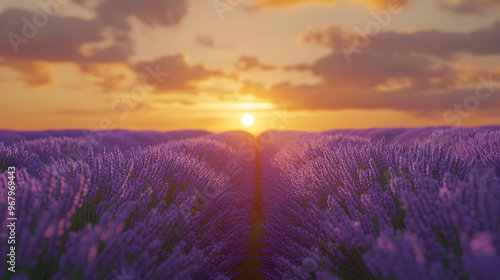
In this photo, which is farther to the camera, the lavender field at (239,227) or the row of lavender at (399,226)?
the lavender field at (239,227)

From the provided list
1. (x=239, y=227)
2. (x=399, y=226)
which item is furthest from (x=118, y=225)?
(x=239, y=227)

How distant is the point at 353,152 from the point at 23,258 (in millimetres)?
2883

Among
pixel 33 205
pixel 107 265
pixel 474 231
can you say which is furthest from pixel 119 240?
pixel 474 231

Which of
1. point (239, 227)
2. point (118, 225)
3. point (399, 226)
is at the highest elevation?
point (399, 226)

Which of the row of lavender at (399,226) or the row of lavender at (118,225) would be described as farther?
the row of lavender at (118,225)

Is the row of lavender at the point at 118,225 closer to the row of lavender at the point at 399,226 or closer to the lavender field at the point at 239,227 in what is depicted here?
the lavender field at the point at 239,227

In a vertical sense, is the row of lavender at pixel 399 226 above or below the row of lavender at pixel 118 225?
above

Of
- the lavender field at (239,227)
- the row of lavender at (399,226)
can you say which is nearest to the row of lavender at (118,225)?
the lavender field at (239,227)

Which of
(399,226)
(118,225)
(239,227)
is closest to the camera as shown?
(118,225)

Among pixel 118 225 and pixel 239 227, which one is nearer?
pixel 118 225

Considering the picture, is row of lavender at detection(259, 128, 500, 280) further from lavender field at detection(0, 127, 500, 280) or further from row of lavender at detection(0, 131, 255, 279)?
row of lavender at detection(0, 131, 255, 279)

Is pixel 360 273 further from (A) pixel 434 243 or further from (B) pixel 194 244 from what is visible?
(B) pixel 194 244

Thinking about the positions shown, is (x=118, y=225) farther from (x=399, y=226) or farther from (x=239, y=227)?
(x=239, y=227)

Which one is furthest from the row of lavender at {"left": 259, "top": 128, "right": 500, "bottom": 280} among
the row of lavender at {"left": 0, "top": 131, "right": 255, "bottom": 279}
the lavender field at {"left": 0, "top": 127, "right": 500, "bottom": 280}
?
the row of lavender at {"left": 0, "top": 131, "right": 255, "bottom": 279}
